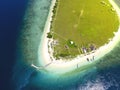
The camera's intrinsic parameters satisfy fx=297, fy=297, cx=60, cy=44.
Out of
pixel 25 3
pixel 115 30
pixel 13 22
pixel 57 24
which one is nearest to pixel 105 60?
pixel 115 30

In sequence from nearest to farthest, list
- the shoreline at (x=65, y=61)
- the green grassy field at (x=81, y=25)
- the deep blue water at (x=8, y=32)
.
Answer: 1. the deep blue water at (x=8, y=32)
2. the shoreline at (x=65, y=61)
3. the green grassy field at (x=81, y=25)

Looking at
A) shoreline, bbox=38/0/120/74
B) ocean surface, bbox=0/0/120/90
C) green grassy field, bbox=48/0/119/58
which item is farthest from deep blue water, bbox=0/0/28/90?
green grassy field, bbox=48/0/119/58

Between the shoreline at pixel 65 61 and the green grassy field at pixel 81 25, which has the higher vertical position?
the green grassy field at pixel 81 25

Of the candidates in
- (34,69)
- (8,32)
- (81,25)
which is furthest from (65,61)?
(8,32)

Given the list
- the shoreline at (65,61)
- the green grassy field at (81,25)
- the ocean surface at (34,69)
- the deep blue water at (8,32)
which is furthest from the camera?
the green grassy field at (81,25)

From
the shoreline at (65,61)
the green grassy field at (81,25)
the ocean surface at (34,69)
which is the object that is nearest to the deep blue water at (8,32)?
the ocean surface at (34,69)

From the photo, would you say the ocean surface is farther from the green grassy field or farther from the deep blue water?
the green grassy field

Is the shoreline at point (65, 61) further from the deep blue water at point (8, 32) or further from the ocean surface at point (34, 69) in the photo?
the deep blue water at point (8, 32)

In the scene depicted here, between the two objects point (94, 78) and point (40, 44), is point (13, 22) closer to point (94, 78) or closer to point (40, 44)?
point (40, 44)
